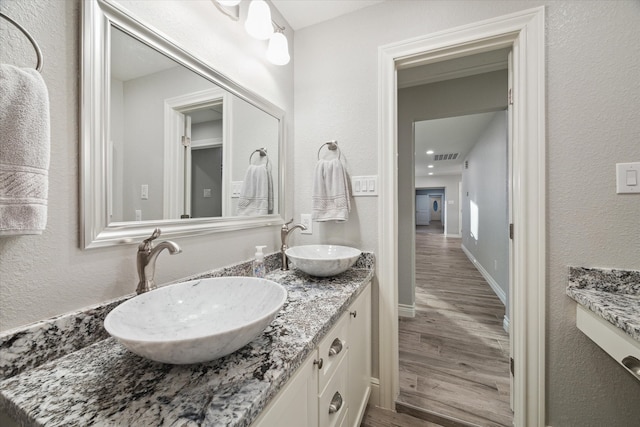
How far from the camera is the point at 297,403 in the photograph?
596mm

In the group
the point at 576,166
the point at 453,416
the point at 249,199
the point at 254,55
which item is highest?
the point at 254,55

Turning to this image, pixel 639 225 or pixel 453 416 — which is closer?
pixel 639 225

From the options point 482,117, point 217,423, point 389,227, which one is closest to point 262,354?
point 217,423

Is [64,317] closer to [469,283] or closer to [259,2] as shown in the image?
[259,2]

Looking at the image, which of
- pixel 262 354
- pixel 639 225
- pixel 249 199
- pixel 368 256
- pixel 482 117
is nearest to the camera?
pixel 262 354

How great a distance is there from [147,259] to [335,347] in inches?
26.4

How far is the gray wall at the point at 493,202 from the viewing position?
2.59 meters

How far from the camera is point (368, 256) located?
1386mm

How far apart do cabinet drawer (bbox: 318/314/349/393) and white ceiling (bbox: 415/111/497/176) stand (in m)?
3.27

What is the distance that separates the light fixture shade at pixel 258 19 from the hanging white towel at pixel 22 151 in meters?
0.89

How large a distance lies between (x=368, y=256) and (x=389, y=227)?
8.0 inches

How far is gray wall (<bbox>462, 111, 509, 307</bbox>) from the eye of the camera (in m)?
2.59

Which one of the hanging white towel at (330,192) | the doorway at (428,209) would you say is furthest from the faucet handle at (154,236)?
the doorway at (428,209)

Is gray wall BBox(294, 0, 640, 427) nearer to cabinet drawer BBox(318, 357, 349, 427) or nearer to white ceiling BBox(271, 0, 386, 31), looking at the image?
white ceiling BBox(271, 0, 386, 31)
